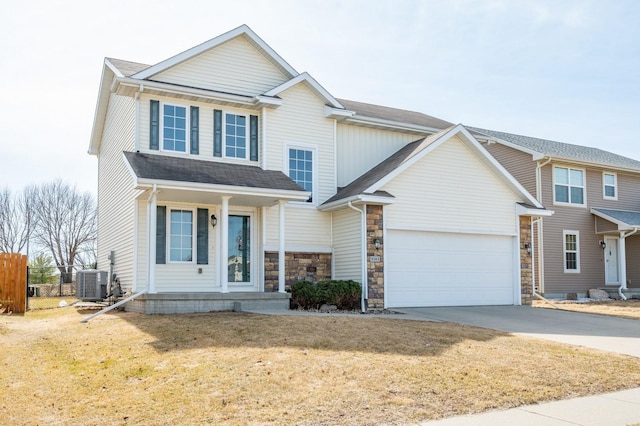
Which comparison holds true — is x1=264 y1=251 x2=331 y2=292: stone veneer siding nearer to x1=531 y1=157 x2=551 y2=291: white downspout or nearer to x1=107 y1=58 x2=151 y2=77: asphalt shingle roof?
x1=107 y1=58 x2=151 y2=77: asphalt shingle roof

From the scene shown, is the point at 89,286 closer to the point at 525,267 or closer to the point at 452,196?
the point at 452,196

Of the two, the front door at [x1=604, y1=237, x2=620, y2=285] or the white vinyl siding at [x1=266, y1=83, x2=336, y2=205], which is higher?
the white vinyl siding at [x1=266, y1=83, x2=336, y2=205]

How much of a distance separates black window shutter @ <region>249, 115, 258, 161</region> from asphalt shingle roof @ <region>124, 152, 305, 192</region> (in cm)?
42

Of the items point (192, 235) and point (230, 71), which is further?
point (230, 71)

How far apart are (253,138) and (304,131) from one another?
1.55 meters

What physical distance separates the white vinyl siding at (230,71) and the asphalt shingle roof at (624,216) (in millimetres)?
14510

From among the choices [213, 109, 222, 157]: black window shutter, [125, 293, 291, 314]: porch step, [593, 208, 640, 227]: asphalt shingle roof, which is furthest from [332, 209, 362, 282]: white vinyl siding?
[593, 208, 640, 227]: asphalt shingle roof

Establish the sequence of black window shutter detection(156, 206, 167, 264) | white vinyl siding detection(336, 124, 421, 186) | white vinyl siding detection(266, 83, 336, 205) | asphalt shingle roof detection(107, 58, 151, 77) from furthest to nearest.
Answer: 1. white vinyl siding detection(336, 124, 421, 186)
2. white vinyl siding detection(266, 83, 336, 205)
3. asphalt shingle roof detection(107, 58, 151, 77)
4. black window shutter detection(156, 206, 167, 264)

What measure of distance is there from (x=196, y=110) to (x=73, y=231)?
32382 mm

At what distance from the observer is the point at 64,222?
148 feet

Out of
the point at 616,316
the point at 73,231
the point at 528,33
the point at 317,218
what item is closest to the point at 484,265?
the point at 616,316

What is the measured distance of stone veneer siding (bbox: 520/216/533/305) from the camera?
59.9 feet

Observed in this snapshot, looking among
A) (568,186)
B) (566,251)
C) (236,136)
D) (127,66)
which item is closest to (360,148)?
(236,136)

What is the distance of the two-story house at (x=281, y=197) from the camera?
15.4 metres
